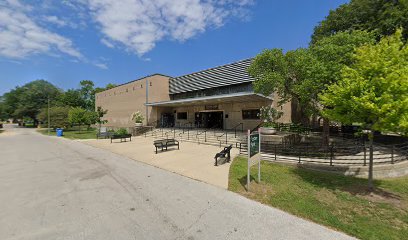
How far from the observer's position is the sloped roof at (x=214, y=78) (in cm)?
2005

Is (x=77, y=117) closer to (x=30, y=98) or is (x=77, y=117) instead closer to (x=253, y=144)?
(x=253, y=144)

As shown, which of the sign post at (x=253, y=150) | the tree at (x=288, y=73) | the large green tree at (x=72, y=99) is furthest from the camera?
the large green tree at (x=72, y=99)

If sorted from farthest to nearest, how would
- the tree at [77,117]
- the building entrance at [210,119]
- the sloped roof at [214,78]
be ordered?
the tree at [77,117] → the building entrance at [210,119] → the sloped roof at [214,78]

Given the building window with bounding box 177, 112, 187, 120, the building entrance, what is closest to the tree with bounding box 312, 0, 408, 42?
the building entrance

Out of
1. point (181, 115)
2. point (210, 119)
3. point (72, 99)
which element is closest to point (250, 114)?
point (210, 119)

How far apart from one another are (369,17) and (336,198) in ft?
57.8

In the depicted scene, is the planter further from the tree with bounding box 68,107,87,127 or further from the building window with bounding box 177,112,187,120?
the tree with bounding box 68,107,87,127

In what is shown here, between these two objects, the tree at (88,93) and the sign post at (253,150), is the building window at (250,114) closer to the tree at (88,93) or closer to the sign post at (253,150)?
the sign post at (253,150)

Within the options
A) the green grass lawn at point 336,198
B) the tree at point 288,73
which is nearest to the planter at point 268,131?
the tree at point 288,73

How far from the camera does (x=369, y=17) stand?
15.4 metres

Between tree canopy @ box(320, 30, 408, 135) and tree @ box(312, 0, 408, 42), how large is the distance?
322 inches

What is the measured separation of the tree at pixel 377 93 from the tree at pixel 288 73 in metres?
3.54

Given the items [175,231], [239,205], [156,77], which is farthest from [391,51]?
[156,77]

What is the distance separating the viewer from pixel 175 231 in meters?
3.91
